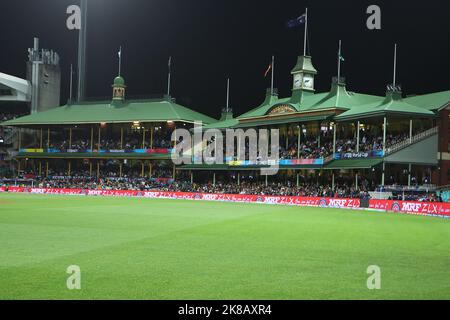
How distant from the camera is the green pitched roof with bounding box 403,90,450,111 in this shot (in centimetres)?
5160

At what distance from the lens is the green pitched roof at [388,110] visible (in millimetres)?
49969

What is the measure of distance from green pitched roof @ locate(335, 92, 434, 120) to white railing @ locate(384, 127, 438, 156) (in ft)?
5.57

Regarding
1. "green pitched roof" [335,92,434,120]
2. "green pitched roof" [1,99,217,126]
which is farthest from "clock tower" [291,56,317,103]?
"green pitched roof" [1,99,217,126]

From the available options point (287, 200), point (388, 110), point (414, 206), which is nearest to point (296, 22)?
point (388, 110)

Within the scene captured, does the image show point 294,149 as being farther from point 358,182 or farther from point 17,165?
point 17,165

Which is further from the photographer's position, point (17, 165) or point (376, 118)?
point (17, 165)

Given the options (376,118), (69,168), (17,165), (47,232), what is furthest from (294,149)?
(17,165)

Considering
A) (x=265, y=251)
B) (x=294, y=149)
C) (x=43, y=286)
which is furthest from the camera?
(x=294, y=149)

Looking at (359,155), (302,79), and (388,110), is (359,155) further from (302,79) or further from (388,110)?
(302,79)

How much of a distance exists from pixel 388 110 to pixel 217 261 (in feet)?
126

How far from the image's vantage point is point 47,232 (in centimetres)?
2120

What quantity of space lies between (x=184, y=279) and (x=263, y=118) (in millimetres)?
53927

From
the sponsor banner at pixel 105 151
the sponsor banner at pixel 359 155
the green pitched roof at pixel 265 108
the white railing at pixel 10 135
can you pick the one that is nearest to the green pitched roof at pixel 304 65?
the green pitched roof at pixel 265 108

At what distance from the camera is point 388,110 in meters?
49.5
